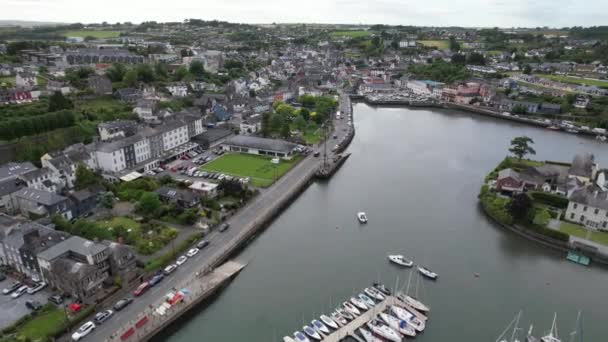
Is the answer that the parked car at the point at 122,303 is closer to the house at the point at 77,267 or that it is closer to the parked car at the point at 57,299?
the house at the point at 77,267

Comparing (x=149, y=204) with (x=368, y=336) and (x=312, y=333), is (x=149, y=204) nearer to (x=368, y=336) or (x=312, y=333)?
(x=312, y=333)

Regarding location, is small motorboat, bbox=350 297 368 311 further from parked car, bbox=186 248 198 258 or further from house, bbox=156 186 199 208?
house, bbox=156 186 199 208

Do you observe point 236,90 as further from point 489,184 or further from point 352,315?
point 352,315

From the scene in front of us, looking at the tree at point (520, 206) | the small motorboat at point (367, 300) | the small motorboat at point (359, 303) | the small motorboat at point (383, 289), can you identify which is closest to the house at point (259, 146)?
the small motorboat at point (383, 289)

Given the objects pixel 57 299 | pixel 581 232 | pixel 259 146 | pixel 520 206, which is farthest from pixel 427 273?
pixel 259 146

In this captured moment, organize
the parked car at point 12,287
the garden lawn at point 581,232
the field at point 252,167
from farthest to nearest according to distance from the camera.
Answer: the field at point 252,167 < the garden lawn at point 581,232 < the parked car at point 12,287

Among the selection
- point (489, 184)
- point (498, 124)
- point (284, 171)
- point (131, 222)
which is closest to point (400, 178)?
point (489, 184)
